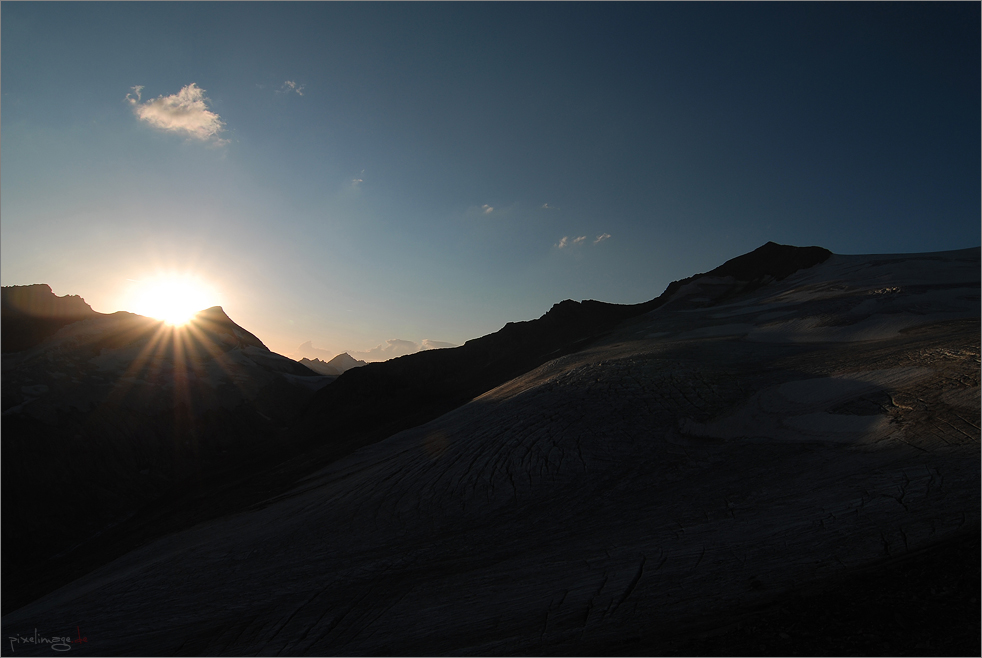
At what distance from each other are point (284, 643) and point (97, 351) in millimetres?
47455

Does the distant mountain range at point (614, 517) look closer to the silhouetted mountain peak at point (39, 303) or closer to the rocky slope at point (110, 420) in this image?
the rocky slope at point (110, 420)

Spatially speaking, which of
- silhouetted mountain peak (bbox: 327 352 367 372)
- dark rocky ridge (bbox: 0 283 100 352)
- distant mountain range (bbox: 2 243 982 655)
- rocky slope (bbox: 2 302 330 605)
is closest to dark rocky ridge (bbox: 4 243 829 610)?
rocky slope (bbox: 2 302 330 605)

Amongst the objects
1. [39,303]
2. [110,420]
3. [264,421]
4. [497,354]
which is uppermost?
[39,303]

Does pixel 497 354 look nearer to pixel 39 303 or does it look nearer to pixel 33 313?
pixel 33 313

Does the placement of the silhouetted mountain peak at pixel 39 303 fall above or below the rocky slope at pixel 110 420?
above

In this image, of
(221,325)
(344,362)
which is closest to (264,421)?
(221,325)

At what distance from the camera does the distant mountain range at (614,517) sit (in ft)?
23.1

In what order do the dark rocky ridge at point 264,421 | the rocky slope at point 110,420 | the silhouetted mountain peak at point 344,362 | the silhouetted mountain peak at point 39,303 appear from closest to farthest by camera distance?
1. the dark rocky ridge at point 264,421
2. the rocky slope at point 110,420
3. the silhouetted mountain peak at point 39,303
4. the silhouetted mountain peak at point 344,362

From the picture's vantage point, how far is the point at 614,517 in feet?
32.7

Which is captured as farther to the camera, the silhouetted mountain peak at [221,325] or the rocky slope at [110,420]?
the silhouetted mountain peak at [221,325]

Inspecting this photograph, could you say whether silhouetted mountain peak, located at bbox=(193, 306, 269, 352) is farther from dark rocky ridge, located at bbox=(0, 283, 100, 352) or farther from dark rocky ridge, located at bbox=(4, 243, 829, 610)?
dark rocky ridge, located at bbox=(0, 283, 100, 352)

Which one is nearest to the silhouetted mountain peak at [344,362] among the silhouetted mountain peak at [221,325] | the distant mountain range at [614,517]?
the silhouetted mountain peak at [221,325]

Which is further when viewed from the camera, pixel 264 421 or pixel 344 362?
pixel 344 362

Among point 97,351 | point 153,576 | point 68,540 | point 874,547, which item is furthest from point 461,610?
point 97,351
